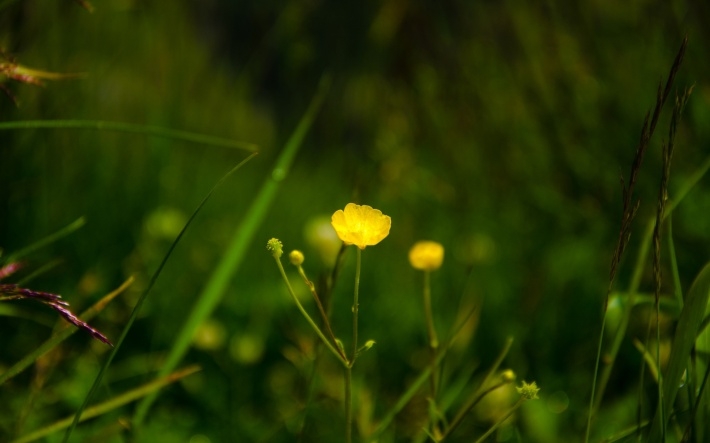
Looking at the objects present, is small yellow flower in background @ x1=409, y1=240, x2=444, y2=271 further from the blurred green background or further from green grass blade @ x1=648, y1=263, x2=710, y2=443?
green grass blade @ x1=648, y1=263, x2=710, y2=443

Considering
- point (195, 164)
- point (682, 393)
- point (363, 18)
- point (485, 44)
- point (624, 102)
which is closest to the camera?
point (682, 393)

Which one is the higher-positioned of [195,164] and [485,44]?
[485,44]

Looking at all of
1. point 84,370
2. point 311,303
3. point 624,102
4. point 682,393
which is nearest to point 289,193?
point 311,303

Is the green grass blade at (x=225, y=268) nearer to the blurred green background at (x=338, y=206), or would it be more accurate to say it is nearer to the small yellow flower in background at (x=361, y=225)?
the blurred green background at (x=338, y=206)

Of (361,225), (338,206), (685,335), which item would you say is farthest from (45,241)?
(338,206)

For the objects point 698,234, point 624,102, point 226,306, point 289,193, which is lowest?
point 289,193

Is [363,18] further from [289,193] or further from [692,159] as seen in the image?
[692,159]

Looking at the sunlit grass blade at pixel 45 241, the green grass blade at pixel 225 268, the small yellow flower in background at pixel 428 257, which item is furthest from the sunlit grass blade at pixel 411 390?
the sunlit grass blade at pixel 45 241

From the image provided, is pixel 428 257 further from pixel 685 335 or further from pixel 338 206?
pixel 338 206
